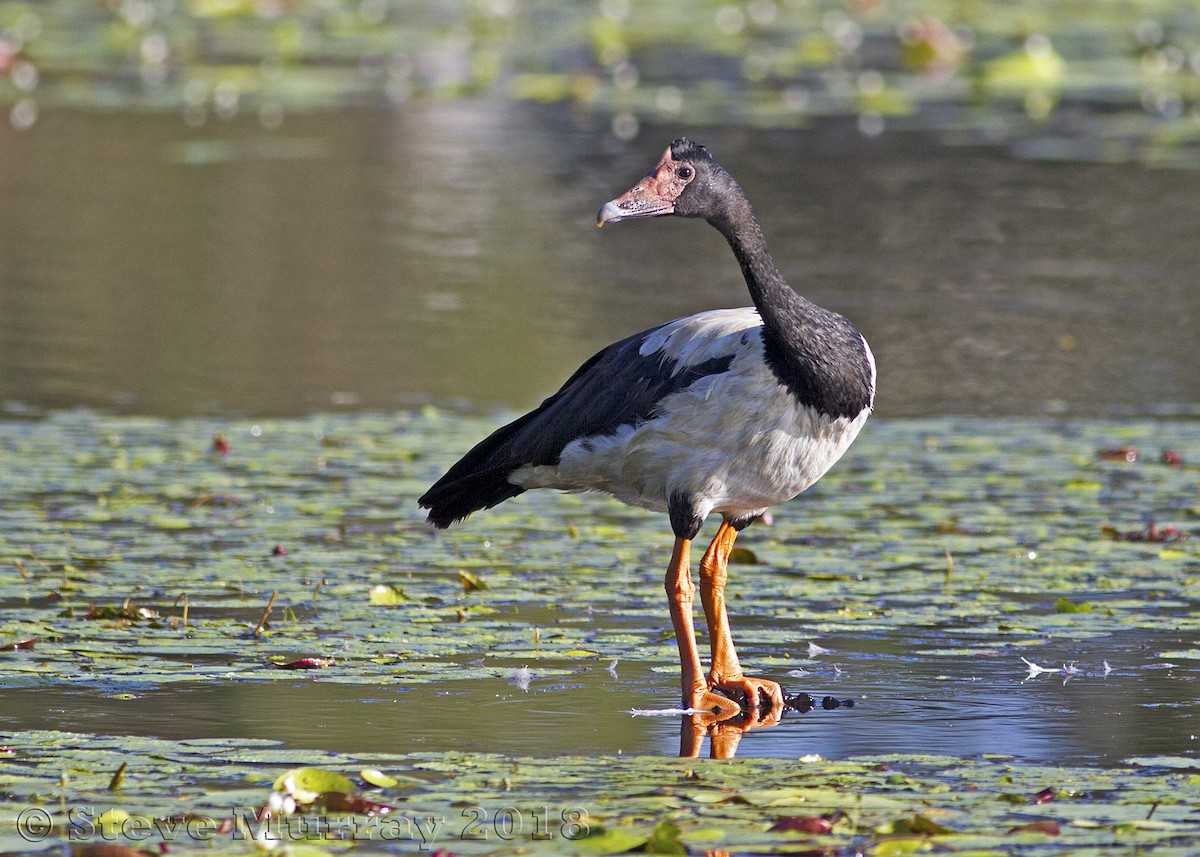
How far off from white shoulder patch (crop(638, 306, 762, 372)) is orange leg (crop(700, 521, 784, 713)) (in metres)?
0.67

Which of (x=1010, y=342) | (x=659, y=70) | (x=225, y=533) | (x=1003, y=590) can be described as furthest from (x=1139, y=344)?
(x=659, y=70)

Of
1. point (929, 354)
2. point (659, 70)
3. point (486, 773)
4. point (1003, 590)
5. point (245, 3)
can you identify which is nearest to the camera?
point (486, 773)

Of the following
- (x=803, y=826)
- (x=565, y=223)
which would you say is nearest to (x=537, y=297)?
(x=565, y=223)

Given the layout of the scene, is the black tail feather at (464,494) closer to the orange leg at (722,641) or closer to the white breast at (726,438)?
the white breast at (726,438)

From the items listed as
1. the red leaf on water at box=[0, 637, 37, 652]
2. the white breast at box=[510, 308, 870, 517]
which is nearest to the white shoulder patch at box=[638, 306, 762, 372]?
the white breast at box=[510, 308, 870, 517]

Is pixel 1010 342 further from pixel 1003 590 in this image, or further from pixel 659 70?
pixel 659 70

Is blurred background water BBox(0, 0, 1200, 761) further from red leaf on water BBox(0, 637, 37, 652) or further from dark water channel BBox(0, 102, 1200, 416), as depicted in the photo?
red leaf on water BBox(0, 637, 37, 652)

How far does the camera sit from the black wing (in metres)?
7.07

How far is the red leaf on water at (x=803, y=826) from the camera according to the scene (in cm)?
517

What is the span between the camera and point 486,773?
573cm

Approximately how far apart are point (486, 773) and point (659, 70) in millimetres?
21608

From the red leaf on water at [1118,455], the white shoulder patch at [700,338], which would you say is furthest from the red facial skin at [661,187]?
the red leaf on water at [1118,455]

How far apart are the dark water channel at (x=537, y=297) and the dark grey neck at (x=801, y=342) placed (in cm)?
96

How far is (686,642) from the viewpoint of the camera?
22.4 ft
